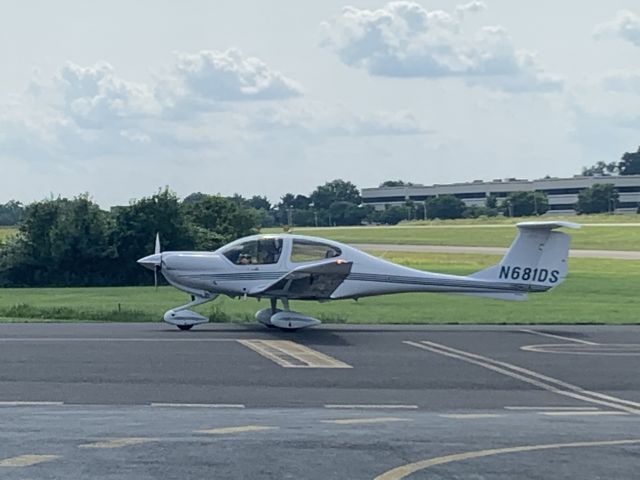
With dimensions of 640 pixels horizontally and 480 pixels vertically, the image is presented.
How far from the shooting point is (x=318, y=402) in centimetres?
1416

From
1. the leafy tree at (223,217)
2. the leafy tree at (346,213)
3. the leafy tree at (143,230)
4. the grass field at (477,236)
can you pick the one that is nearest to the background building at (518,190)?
the leafy tree at (346,213)

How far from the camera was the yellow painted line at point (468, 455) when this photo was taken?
8398 millimetres

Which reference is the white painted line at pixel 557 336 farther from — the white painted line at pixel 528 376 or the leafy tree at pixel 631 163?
the leafy tree at pixel 631 163

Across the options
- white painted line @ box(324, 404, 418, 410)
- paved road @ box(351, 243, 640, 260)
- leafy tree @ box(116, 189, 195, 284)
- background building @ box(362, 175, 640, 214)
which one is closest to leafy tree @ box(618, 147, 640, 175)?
background building @ box(362, 175, 640, 214)

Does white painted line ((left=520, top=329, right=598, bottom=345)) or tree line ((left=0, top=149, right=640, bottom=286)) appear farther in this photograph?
tree line ((left=0, top=149, right=640, bottom=286))

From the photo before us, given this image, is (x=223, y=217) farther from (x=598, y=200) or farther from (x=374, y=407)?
(x=598, y=200)

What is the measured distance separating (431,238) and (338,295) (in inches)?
2550

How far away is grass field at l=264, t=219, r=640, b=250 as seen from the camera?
8291 centimetres

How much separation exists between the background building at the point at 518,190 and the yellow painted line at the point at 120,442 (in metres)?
129

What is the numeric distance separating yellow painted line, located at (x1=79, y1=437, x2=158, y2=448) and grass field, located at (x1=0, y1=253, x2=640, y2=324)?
Answer: 703 inches

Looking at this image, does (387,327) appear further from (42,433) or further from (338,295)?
(42,433)

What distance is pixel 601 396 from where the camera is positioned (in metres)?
15.6

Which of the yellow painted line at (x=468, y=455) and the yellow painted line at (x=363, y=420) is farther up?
the yellow painted line at (x=468, y=455)

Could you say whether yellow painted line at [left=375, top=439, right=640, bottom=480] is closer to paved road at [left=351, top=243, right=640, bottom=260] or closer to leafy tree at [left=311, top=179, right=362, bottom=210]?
paved road at [left=351, top=243, right=640, bottom=260]
